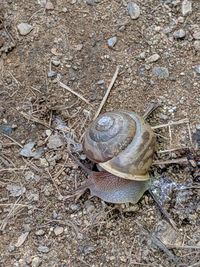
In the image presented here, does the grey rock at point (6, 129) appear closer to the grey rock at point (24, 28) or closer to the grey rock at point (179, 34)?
the grey rock at point (24, 28)

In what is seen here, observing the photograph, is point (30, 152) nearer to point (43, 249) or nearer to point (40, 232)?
point (40, 232)

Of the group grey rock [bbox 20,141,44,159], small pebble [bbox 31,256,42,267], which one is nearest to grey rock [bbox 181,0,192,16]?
grey rock [bbox 20,141,44,159]

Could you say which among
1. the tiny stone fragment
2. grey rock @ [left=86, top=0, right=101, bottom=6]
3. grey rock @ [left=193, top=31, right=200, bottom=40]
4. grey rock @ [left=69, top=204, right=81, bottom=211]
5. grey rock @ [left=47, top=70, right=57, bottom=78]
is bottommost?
grey rock @ [left=69, top=204, right=81, bottom=211]

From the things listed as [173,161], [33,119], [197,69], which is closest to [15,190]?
[33,119]

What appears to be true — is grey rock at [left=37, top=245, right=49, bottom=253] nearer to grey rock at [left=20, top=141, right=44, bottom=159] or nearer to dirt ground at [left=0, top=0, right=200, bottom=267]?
dirt ground at [left=0, top=0, right=200, bottom=267]

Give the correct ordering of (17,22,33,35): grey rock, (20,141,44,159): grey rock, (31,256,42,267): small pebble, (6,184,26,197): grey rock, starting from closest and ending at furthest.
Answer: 1. (31,256,42,267): small pebble
2. (6,184,26,197): grey rock
3. (20,141,44,159): grey rock
4. (17,22,33,35): grey rock

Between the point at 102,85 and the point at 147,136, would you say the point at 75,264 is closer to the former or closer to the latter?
the point at 147,136

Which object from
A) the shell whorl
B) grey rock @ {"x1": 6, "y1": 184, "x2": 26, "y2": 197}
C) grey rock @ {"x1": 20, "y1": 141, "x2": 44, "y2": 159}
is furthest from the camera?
grey rock @ {"x1": 20, "y1": 141, "x2": 44, "y2": 159}
